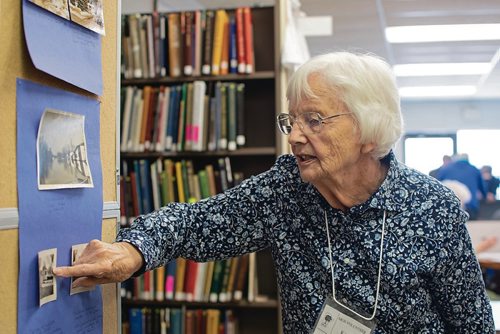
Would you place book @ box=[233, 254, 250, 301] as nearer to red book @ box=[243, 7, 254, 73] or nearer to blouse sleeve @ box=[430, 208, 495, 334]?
red book @ box=[243, 7, 254, 73]

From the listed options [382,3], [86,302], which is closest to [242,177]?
[86,302]

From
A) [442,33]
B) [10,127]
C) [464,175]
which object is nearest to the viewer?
[10,127]

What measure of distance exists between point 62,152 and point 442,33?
20.7 ft

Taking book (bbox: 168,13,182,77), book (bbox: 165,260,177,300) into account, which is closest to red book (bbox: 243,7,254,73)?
book (bbox: 168,13,182,77)

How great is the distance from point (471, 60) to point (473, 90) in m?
3.08

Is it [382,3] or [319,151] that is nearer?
[319,151]

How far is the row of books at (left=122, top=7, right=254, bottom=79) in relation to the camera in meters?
3.05

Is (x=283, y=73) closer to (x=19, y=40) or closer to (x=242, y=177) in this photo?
(x=242, y=177)

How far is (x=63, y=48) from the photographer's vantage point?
913 millimetres

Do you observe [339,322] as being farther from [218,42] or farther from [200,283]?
[218,42]

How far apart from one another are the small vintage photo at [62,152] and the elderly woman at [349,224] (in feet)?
0.94

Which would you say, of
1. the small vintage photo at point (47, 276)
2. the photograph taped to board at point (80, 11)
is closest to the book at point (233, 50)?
the photograph taped to board at point (80, 11)

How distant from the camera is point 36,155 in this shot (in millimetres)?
850

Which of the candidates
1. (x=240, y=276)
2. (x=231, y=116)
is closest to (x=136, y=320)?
(x=240, y=276)
